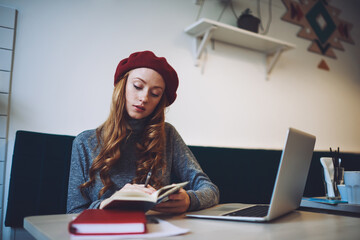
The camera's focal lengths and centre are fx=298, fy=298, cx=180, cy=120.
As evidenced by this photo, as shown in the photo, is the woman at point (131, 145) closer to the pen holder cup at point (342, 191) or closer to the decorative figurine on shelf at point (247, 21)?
the pen holder cup at point (342, 191)

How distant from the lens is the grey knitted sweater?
1085 millimetres

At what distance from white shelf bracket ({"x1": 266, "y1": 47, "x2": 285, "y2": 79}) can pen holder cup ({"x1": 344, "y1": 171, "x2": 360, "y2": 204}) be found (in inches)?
59.3

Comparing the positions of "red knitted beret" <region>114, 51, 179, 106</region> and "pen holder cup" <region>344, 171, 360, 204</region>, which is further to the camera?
"red knitted beret" <region>114, 51, 179, 106</region>

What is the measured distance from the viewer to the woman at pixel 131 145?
117 centimetres

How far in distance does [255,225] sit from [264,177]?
135 centimetres

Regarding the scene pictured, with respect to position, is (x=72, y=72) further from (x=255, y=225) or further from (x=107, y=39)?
(x=255, y=225)

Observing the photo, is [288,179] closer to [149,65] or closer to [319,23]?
[149,65]

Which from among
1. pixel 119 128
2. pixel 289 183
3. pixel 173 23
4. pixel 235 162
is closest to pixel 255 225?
pixel 289 183

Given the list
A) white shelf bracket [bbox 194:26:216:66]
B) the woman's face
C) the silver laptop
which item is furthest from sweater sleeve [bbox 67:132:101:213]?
white shelf bracket [bbox 194:26:216:66]

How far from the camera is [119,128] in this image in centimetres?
125

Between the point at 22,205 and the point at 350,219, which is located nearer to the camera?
the point at 350,219

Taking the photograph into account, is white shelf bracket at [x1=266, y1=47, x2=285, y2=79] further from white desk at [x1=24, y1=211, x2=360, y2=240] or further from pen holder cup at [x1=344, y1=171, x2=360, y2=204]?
white desk at [x1=24, y1=211, x2=360, y2=240]

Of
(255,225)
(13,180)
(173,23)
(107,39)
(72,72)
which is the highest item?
(173,23)

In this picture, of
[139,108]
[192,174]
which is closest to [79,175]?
[139,108]
